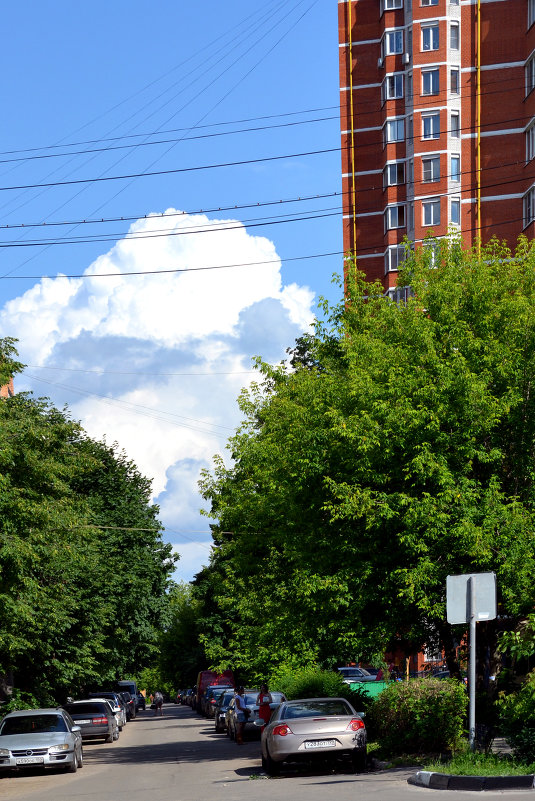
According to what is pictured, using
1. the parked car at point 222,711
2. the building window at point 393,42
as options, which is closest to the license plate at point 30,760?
the parked car at point 222,711

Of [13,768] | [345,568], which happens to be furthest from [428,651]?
[13,768]

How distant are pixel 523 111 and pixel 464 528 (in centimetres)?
4670

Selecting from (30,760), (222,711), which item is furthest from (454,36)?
(30,760)

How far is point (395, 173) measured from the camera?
6688 cm

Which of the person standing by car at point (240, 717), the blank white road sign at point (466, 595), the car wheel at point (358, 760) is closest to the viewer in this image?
the blank white road sign at point (466, 595)

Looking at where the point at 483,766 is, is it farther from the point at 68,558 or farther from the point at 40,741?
the point at 68,558

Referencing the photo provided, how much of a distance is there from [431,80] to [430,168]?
16.2 ft

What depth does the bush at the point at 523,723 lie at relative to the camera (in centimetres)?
1484

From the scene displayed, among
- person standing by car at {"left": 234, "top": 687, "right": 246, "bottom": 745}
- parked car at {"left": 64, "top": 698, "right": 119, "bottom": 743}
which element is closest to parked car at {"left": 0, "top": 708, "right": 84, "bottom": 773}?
person standing by car at {"left": 234, "top": 687, "right": 246, "bottom": 745}

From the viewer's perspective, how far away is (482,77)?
65.0 m

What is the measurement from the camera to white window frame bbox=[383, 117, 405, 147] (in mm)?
67250

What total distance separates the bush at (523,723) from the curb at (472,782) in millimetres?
982

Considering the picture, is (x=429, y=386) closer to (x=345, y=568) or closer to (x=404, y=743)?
(x=345, y=568)

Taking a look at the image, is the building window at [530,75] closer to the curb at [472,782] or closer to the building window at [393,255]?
the building window at [393,255]
